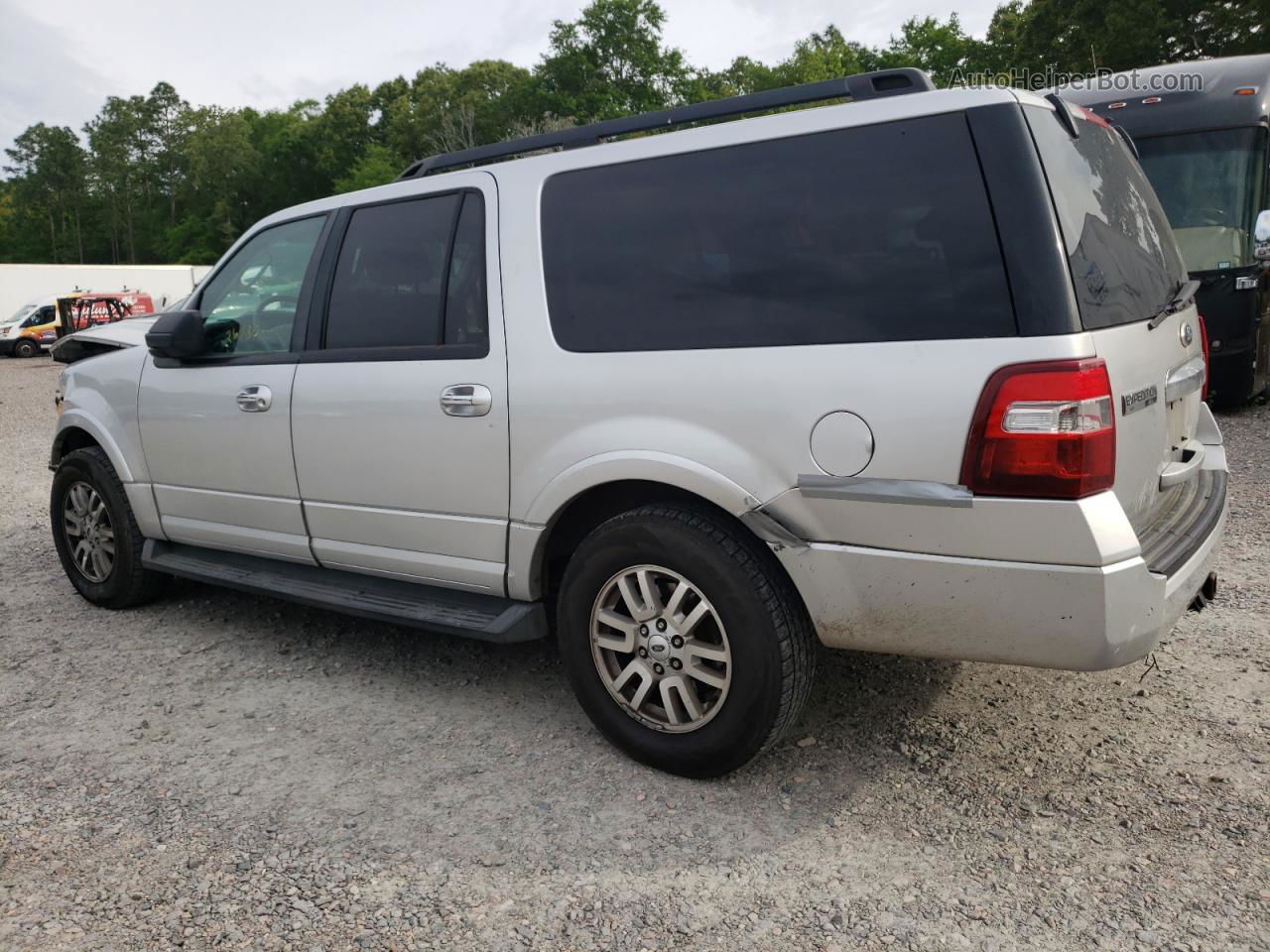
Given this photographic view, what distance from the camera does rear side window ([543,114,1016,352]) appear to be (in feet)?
8.60

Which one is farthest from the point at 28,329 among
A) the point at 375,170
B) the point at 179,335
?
the point at 375,170

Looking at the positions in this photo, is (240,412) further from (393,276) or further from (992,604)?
(992,604)

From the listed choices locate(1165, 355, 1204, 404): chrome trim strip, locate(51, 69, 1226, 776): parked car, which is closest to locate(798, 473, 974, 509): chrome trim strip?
locate(51, 69, 1226, 776): parked car

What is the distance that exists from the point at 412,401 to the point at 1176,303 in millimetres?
2569

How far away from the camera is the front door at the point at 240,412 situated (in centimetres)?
417

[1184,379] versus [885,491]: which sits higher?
[1184,379]

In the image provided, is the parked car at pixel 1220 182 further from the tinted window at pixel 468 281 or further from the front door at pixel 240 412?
the front door at pixel 240 412

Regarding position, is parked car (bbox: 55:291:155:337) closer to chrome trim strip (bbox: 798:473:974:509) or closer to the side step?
the side step

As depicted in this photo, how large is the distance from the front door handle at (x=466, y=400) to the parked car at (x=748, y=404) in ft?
→ 0.04

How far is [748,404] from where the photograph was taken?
2887 mm

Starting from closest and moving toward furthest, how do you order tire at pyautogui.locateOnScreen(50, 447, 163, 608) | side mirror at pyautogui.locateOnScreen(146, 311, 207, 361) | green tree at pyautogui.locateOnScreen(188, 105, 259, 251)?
side mirror at pyautogui.locateOnScreen(146, 311, 207, 361) < tire at pyautogui.locateOnScreen(50, 447, 163, 608) < green tree at pyautogui.locateOnScreen(188, 105, 259, 251)

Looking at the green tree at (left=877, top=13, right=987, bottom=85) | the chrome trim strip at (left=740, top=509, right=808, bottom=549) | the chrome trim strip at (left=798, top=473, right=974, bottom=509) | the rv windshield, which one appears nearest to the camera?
the chrome trim strip at (left=798, top=473, right=974, bottom=509)

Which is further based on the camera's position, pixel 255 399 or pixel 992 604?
pixel 255 399

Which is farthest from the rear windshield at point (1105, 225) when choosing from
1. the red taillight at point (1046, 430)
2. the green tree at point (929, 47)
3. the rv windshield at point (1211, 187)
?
the green tree at point (929, 47)
